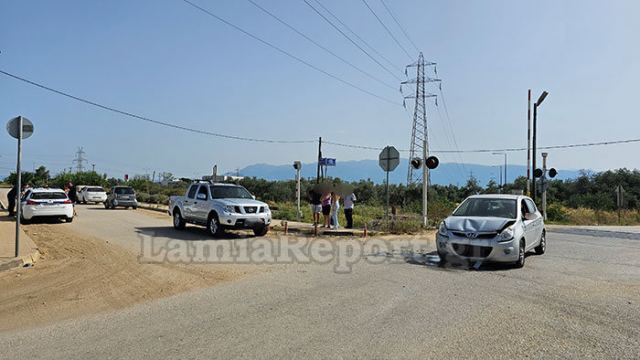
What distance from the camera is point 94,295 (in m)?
8.35

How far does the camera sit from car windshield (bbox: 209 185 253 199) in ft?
56.9

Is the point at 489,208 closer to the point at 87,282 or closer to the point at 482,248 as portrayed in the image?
the point at 482,248

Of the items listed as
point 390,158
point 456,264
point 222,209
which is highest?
point 390,158

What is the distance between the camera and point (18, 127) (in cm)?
1132

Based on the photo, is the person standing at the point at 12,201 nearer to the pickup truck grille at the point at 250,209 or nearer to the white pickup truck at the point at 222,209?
the white pickup truck at the point at 222,209

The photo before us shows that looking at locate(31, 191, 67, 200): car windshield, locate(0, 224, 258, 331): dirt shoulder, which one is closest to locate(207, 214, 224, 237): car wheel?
locate(0, 224, 258, 331): dirt shoulder

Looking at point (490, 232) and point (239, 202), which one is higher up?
point (239, 202)

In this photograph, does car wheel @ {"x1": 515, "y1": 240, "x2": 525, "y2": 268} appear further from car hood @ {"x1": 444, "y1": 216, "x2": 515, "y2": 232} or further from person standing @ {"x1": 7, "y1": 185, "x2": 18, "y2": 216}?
person standing @ {"x1": 7, "y1": 185, "x2": 18, "y2": 216}

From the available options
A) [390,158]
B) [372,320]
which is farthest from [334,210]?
[372,320]

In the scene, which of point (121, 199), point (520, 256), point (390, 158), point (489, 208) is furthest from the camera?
point (121, 199)

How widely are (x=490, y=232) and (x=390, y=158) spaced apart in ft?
26.1

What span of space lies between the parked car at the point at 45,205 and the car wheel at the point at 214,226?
845 cm

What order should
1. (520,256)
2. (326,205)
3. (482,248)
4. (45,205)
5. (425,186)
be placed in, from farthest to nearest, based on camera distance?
(425,186)
(45,205)
(326,205)
(520,256)
(482,248)

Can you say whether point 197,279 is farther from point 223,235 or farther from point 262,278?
point 223,235
